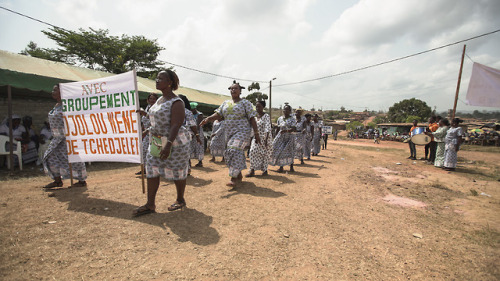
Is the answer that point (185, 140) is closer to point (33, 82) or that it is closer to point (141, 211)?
point (141, 211)

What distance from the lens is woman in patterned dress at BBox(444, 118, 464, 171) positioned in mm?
7700

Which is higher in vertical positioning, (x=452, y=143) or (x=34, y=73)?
(x=34, y=73)

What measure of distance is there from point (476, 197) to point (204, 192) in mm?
5405

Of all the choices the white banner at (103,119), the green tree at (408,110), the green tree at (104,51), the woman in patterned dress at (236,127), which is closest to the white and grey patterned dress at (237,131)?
the woman in patterned dress at (236,127)

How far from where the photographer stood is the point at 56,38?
64.7ft

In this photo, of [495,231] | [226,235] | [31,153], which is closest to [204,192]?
[226,235]

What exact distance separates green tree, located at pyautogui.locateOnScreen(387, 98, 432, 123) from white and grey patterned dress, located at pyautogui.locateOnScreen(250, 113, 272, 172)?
2092 inches

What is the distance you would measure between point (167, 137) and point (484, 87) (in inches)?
255

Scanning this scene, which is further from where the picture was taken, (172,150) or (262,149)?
(262,149)

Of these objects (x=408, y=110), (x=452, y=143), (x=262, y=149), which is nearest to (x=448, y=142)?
(x=452, y=143)

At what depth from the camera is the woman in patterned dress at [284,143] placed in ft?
20.7

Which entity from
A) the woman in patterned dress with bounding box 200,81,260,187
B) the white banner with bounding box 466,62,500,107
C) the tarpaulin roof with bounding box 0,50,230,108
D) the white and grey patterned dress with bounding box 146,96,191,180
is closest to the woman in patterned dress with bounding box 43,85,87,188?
the white and grey patterned dress with bounding box 146,96,191,180

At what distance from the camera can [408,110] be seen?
4966cm

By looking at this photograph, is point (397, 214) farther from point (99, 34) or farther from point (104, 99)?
point (99, 34)
